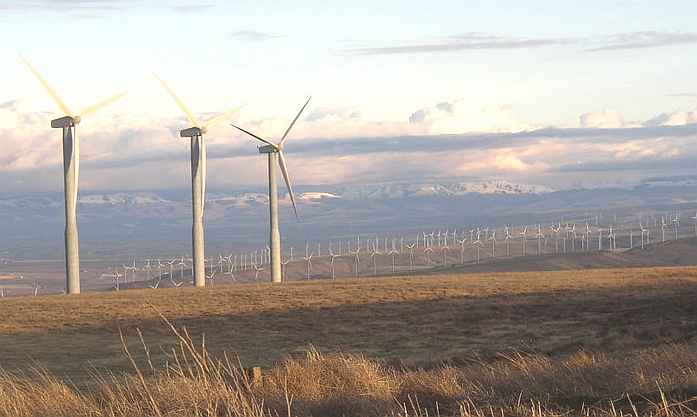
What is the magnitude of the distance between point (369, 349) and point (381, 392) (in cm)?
2266

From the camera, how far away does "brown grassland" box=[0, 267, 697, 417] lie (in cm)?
1686

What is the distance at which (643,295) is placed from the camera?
190 ft

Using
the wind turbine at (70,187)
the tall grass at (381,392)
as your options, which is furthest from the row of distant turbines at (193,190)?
the tall grass at (381,392)

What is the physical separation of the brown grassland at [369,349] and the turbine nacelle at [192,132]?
35.8 m

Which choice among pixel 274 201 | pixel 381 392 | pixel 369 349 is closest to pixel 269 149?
pixel 274 201

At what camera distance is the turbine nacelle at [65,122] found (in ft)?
322

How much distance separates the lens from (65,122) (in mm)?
98938

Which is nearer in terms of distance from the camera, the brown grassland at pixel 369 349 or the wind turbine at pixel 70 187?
the brown grassland at pixel 369 349

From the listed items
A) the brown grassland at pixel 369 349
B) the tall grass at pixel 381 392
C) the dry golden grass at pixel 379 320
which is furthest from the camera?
the dry golden grass at pixel 379 320

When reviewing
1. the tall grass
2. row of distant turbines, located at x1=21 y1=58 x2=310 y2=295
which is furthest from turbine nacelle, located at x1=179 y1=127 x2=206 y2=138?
the tall grass

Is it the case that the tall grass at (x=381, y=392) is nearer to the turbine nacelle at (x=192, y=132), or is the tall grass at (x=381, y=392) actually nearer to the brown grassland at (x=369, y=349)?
the brown grassland at (x=369, y=349)

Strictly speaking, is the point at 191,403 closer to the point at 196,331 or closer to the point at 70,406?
the point at 70,406

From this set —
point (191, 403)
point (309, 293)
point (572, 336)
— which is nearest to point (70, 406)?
point (191, 403)

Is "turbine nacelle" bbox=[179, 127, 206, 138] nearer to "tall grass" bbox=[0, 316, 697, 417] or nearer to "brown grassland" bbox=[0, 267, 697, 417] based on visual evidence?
"brown grassland" bbox=[0, 267, 697, 417]
